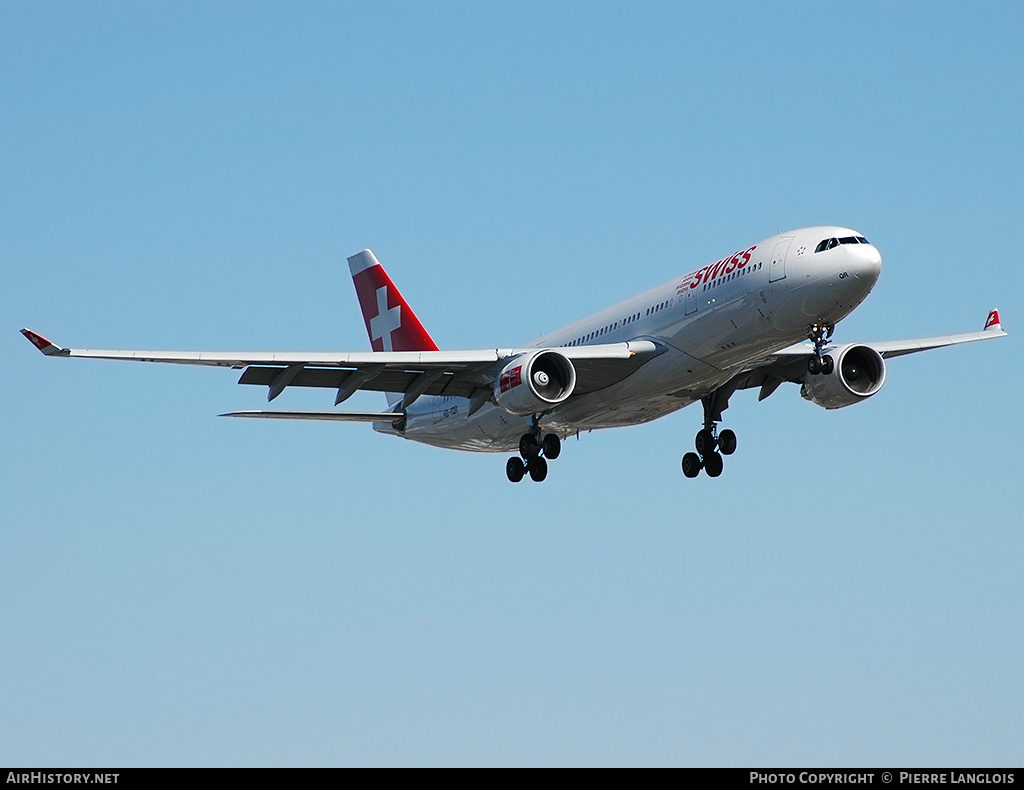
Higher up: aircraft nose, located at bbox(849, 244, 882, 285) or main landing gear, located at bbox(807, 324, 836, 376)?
aircraft nose, located at bbox(849, 244, 882, 285)

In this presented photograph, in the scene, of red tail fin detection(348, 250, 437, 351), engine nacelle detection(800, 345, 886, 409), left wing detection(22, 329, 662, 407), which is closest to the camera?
left wing detection(22, 329, 662, 407)

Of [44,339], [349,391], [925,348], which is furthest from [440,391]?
[925,348]

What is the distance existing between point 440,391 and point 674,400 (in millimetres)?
6709

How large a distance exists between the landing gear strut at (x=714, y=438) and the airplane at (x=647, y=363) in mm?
40

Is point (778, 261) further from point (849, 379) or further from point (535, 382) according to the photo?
point (535, 382)

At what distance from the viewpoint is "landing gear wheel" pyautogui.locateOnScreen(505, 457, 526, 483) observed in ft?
124

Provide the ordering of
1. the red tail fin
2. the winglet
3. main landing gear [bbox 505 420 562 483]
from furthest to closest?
1. the red tail fin
2. main landing gear [bbox 505 420 562 483]
3. the winglet

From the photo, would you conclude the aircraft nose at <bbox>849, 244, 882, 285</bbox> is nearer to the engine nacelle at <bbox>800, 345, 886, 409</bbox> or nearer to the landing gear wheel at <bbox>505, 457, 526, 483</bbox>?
the engine nacelle at <bbox>800, 345, 886, 409</bbox>

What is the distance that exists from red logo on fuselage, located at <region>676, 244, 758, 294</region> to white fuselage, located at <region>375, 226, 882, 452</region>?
34mm

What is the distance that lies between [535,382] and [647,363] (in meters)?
2.85

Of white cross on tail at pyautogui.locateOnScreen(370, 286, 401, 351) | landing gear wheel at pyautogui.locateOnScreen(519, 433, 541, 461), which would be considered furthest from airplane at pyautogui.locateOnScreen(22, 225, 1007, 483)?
white cross on tail at pyautogui.locateOnScreen(370, 286, 401, 351)

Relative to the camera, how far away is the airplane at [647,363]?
3006 centimetres

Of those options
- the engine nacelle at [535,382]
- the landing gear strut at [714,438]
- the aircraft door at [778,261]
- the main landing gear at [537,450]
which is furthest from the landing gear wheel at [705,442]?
the aircraft door at [778,261]
